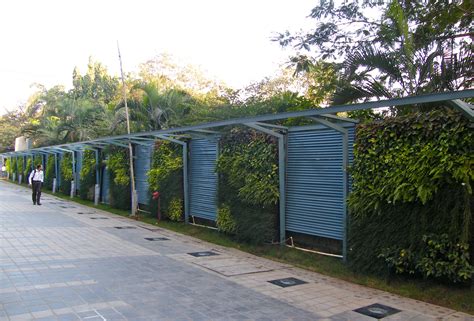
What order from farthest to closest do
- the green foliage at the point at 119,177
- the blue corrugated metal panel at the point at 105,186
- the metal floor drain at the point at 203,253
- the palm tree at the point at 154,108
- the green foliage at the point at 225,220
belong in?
the blue corrugated metal panel at the point at 105,186, the palm tree at the point at 154,108, the green foliage at the point at 119,177, the green foliage at the point at 225,220, the metal floor drain at the point at 203,253

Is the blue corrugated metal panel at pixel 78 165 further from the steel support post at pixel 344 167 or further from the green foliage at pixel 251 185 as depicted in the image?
the steel support post at pixel 344 167

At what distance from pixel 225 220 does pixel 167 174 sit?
344cm

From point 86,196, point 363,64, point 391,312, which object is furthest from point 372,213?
point 86,196

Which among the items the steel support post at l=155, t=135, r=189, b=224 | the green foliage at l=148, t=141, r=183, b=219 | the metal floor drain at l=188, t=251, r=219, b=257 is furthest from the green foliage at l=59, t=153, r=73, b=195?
the metal floor drain at l=188, t=251, r=219, b=257

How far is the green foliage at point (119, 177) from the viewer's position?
15.1m

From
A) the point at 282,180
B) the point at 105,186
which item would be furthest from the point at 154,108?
the point at 282,180

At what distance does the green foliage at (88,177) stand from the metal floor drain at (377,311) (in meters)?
15.6

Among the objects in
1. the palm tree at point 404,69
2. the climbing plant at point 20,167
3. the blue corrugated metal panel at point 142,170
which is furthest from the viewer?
the climbing plant at point 20,167

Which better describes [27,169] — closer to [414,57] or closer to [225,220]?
[225,220]

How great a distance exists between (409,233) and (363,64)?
328 centimetres

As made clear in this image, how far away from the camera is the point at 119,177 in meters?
15.3

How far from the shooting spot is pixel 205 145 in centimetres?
1100

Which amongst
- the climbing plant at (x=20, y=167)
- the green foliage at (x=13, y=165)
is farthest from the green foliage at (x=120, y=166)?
the green foliage at (x=13, y=165)

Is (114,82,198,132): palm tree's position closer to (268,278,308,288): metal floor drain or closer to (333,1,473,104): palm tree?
(333,1,473,104): palm tree
